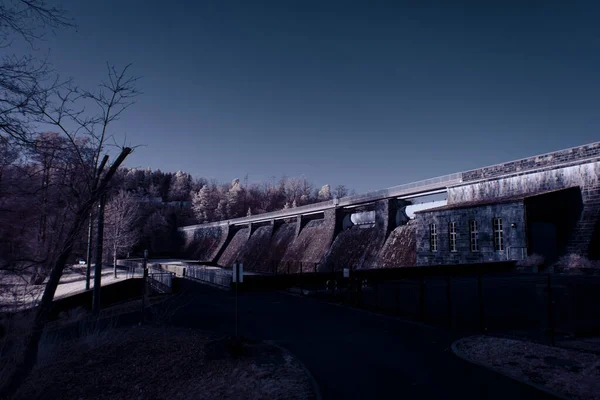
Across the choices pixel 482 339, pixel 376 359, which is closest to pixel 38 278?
pixel 376 359

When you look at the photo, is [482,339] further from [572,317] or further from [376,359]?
[376,359]

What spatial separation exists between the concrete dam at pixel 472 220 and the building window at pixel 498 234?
0.06 m

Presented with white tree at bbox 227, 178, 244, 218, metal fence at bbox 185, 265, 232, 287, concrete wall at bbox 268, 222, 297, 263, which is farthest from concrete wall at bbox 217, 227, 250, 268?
white tree at bbox 227, 178, 244, 218

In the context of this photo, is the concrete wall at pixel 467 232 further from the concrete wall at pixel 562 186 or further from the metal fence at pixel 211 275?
the metal fence at pixel 211 275

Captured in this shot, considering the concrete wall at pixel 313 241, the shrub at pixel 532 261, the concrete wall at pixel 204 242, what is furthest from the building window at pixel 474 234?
the concrete wall at pixel 204 242

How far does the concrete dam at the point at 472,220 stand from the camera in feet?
81.1

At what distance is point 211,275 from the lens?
94.9ft

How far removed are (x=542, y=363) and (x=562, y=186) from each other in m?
21.7

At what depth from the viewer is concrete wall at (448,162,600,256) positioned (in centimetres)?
2345

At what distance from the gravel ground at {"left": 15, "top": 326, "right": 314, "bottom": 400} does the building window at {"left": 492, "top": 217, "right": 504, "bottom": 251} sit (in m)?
21.6

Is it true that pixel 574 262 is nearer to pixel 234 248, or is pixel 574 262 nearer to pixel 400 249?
pixel 400 249

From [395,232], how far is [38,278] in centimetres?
3334

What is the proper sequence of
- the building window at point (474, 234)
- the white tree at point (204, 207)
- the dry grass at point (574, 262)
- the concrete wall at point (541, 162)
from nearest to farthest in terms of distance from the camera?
1. the dry grass at point (574, 262)
2. the concrete wall at point (541, 162)
3. the building window at point (474, 234)
4. the white tree at point (204, 207)

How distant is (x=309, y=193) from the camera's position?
119812 mm
